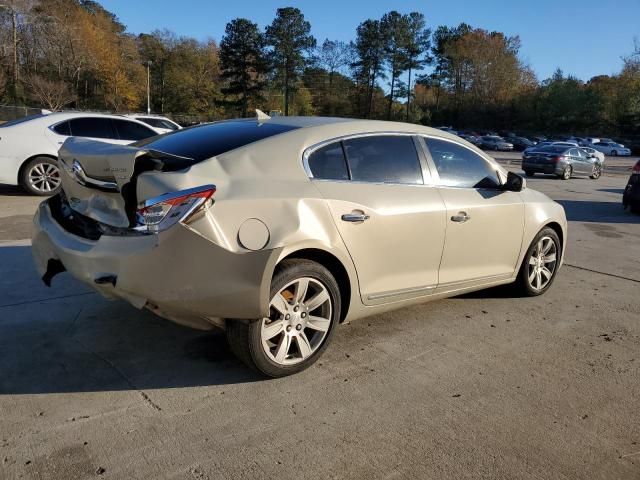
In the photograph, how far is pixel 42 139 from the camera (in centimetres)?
952

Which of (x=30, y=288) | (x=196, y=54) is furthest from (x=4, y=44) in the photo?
(x=30, y=288)

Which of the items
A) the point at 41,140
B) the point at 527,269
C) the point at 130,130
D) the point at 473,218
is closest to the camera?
the point at 473,218

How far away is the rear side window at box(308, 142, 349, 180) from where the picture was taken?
3660mm

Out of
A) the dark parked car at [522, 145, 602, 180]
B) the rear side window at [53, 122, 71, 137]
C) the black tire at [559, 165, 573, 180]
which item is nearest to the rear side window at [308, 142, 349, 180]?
the rear side window at [53, 122, 71, 137]

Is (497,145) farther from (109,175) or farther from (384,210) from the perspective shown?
(109,175)

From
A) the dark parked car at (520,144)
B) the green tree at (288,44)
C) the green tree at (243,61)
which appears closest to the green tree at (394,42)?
the green tree at (288,44)

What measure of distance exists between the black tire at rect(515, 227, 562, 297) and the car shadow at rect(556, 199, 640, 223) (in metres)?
5.91

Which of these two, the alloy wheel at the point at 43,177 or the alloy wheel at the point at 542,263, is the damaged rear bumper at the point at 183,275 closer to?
the alloy wheel at the point at 542,263

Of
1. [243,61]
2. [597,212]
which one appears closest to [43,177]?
[597,212]

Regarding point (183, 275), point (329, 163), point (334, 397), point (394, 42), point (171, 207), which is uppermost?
point (394, 42)

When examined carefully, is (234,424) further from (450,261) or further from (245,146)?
(450,261)

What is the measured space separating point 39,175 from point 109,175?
7320 millimetres

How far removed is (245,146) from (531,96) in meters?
87.0

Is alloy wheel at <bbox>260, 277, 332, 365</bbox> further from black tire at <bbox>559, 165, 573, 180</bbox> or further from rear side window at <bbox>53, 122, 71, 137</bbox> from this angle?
black tire at <bbox>559, 165, 573, 180</bbox>
